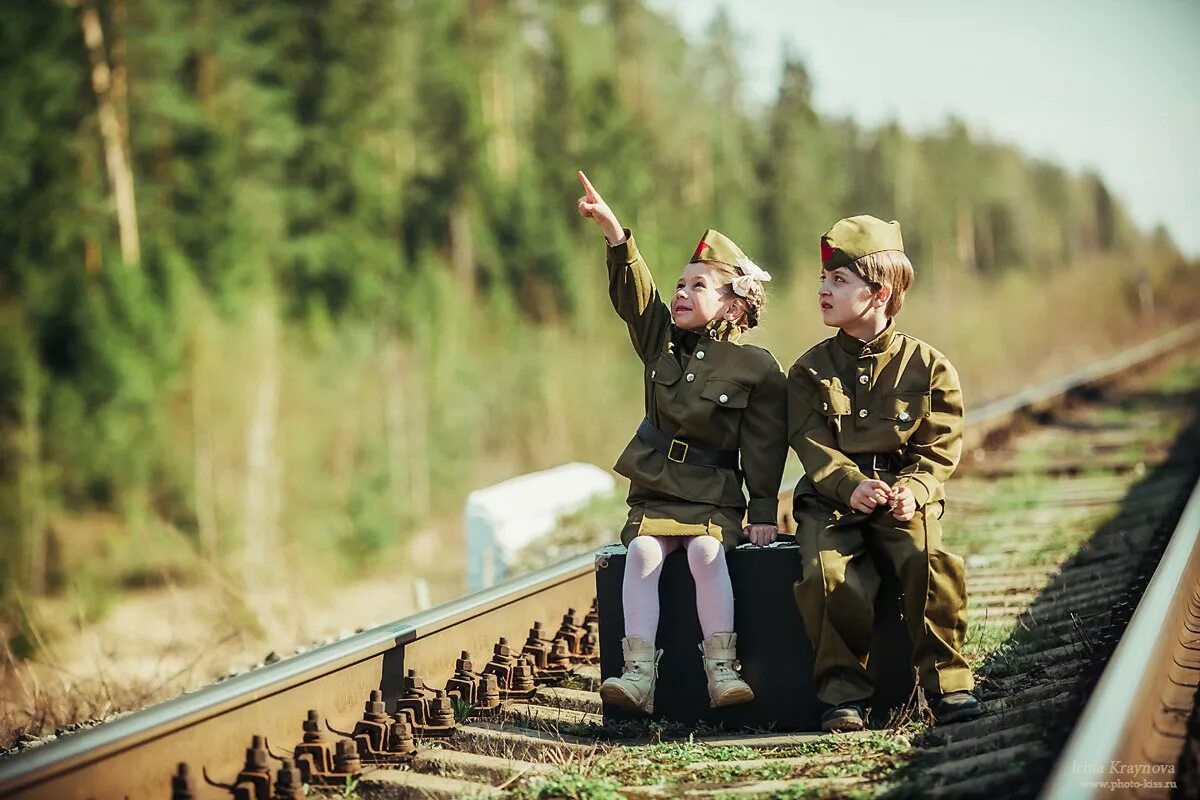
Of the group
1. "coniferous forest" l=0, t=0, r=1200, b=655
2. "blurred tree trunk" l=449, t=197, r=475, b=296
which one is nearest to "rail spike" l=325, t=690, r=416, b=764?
"coniferous forest" l=0, t=0, r=1200, b=655

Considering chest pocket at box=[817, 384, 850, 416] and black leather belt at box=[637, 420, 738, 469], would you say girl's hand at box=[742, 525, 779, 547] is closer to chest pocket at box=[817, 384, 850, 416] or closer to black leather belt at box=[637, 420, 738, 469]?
black leather belt at box=[637, 420, 738, 469]

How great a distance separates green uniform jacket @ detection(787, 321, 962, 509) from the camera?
13.2ft

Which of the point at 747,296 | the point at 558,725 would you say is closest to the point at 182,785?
the point at 558,725

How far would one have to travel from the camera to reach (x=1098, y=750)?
9.05ft

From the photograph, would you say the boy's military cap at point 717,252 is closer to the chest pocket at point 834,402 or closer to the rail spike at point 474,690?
the chest pocket at point 834,402

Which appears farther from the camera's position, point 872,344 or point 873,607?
point 872,344

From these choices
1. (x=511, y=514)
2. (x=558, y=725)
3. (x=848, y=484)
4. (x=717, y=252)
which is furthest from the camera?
(x=511, y=514)

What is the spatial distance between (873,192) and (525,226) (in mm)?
24264

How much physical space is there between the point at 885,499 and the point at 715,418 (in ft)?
1.96

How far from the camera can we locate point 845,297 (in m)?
4.09

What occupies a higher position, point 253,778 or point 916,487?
point 916,487

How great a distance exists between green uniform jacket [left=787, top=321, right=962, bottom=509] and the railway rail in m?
0.70

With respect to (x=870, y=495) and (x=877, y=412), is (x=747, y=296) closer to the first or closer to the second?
(x=877, y=412)

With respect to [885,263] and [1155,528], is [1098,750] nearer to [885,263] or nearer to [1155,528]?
[885,263]
